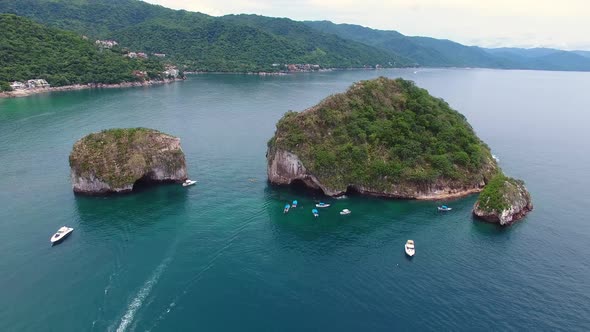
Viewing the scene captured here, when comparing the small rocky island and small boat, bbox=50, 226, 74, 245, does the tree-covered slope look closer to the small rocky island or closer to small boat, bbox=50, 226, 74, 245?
the small rocky island

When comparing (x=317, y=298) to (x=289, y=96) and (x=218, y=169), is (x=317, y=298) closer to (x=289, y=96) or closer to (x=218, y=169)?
(x=218, y=169)

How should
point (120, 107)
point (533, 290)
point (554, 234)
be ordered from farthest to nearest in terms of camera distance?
point (120, 107) < point (554, 234) < point (533, 290)

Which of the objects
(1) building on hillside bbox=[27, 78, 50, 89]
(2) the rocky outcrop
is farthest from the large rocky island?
(1) building on hillside bbox=[27, 78, 50, 89]

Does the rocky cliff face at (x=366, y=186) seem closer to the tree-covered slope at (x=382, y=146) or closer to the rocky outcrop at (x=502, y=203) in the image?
the tree-covered slope at (x=382, y=146)

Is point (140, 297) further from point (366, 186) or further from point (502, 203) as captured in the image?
point (502, 203)

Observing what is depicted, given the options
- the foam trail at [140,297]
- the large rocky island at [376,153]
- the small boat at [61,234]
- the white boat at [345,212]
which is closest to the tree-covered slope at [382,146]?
the large rocky island at [376,153]

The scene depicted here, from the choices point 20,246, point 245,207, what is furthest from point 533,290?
point 20,246

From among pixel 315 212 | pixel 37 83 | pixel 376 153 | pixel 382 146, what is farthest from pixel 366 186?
pixel 37 83
